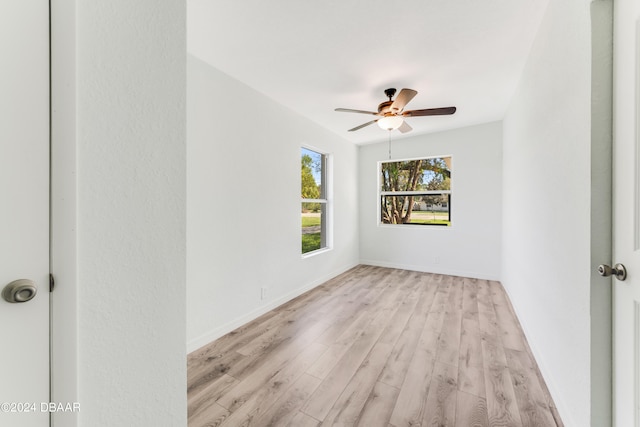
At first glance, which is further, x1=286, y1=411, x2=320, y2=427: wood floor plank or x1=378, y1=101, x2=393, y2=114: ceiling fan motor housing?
x1=378, y1=101, x2=393, y2=114: ceiling fan motor housing

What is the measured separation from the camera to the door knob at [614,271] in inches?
39.1

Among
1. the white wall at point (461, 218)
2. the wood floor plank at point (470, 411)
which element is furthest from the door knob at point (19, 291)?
the white wall at point (461, 218)

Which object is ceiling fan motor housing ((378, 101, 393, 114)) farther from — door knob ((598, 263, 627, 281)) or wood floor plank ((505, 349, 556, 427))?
wood floor plank ((505, 349, 556, 427))

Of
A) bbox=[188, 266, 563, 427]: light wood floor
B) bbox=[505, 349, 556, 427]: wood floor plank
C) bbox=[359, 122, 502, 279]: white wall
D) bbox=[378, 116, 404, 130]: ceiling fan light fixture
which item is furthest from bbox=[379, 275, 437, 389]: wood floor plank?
bbox=[378, 116, 404, 130]: ceiling fan light fixture

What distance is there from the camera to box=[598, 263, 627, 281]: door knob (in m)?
0.99

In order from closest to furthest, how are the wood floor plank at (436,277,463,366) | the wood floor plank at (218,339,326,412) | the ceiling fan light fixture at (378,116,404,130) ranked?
the wood floor plank at (218,339,326,412)
the wood floor plank at (436,277,463,366)
the ceiling fan light fixture at (378,116,404,130)

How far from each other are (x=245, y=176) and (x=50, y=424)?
2.16m

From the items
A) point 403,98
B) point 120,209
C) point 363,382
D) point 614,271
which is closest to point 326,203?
point 403,98

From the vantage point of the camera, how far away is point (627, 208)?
100cm

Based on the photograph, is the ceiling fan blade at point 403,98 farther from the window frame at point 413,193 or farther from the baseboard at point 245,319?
the baseboard at point 245,319

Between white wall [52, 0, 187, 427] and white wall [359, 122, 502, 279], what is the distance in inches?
171

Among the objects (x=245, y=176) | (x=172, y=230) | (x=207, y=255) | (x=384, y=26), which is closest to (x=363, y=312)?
(x=207, y=255)

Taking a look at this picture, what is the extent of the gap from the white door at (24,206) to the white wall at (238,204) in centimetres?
144

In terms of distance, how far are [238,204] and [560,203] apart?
245 cm
